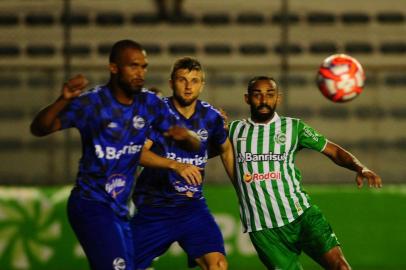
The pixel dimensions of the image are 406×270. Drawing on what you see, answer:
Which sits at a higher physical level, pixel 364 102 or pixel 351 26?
pixel 351 26

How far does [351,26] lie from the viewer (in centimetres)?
1409

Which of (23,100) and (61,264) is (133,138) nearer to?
(61,264)

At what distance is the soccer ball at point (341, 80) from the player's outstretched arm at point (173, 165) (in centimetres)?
232

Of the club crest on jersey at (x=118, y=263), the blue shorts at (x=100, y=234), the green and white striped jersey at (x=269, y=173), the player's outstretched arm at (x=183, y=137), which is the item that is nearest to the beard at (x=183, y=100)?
the green and white striped jersey at (x=269, y=173)

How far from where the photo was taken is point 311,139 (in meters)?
6.44

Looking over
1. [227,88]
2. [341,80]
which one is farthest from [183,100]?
[227,88]

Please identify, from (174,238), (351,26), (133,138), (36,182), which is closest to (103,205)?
(133,138)

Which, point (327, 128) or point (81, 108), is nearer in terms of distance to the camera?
point (81, 108)

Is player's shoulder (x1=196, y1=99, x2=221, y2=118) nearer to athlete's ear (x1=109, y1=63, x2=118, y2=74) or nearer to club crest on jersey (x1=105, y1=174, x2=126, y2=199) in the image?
athlete's ear (x1=109, y1=63, x2=118, y2=74)

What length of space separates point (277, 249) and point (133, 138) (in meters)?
1.54

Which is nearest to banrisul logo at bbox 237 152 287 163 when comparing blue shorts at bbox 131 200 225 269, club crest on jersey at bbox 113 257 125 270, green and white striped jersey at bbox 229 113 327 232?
green and white striped jersey at bbox 229 113 327 232

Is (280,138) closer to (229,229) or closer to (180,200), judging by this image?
(180,200)

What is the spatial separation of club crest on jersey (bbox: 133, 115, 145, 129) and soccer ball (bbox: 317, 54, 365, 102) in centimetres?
266

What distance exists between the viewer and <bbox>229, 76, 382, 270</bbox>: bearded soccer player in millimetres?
6215
